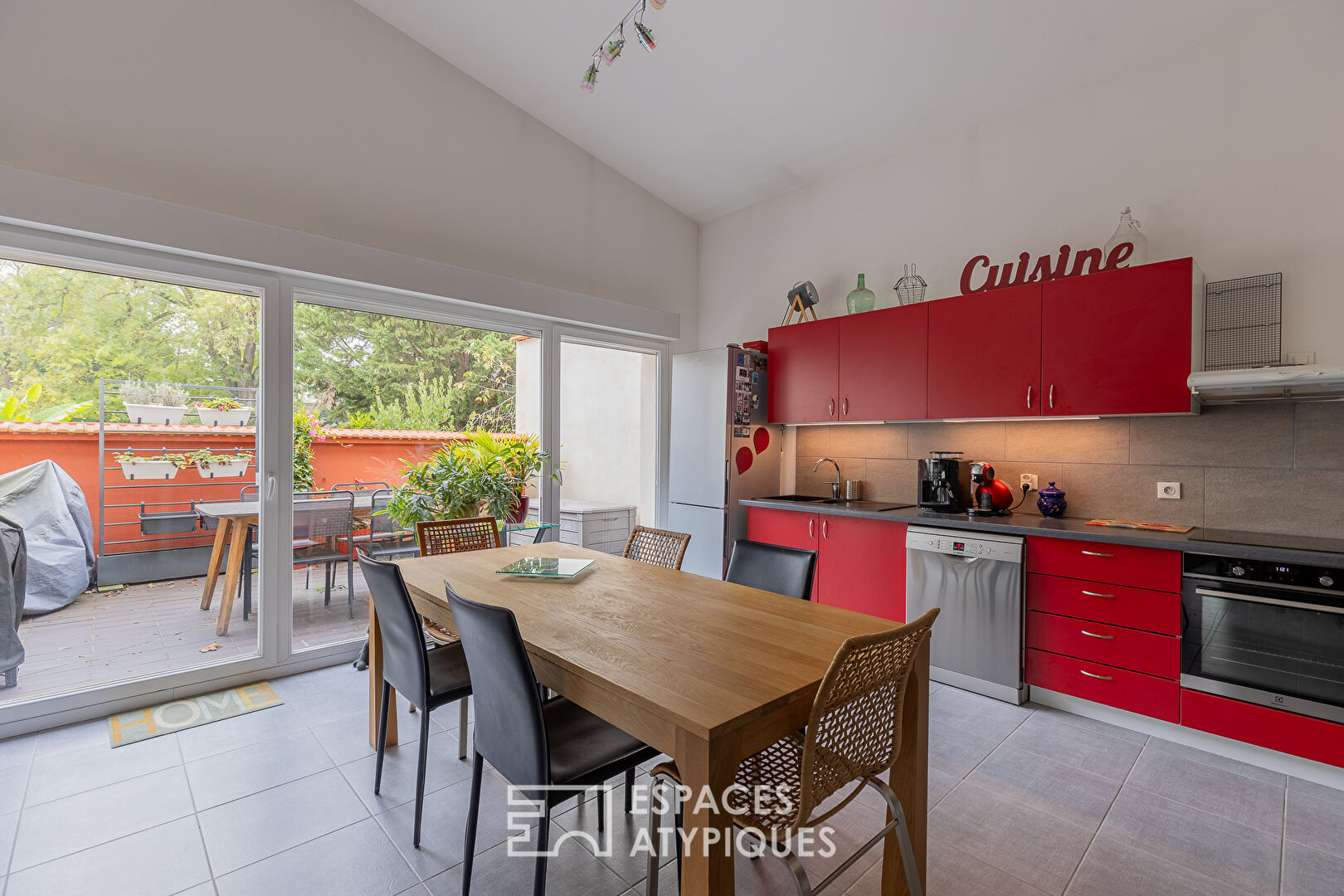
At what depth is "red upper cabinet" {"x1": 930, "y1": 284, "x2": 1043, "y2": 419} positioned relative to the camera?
3141mm

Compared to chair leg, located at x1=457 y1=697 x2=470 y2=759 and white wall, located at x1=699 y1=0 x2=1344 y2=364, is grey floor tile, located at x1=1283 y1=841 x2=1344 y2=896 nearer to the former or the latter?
white wall, located at x1=699 y1=0 x2=1344 y2=364

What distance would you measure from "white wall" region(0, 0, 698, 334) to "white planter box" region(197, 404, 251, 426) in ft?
3.24

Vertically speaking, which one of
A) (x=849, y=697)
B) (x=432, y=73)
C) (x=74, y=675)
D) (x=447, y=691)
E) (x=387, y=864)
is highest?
(x=432, y=73)

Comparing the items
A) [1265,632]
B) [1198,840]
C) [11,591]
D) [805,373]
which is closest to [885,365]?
[805,373]

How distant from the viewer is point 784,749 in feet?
5.40

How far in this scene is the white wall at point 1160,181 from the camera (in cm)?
262

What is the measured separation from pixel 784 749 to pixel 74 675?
10.6ft

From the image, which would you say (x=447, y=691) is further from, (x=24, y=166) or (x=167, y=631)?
(x=24, y=166)

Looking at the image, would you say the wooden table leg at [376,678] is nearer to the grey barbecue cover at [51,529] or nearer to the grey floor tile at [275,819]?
the grey floor tile at [275,819]

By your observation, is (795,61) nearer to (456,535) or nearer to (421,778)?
(456,535)

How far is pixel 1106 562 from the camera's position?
8.96 feet

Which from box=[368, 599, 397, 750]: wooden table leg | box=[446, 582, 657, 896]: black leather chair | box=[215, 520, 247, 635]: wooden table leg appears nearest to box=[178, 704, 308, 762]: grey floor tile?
box=[368, 599, 397, 750]: wooden table leg

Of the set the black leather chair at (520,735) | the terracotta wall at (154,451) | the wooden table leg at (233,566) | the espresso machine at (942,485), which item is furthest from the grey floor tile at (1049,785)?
the wooden table leg at (233,566)

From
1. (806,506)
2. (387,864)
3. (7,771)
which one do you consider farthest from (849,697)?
(7,771)
